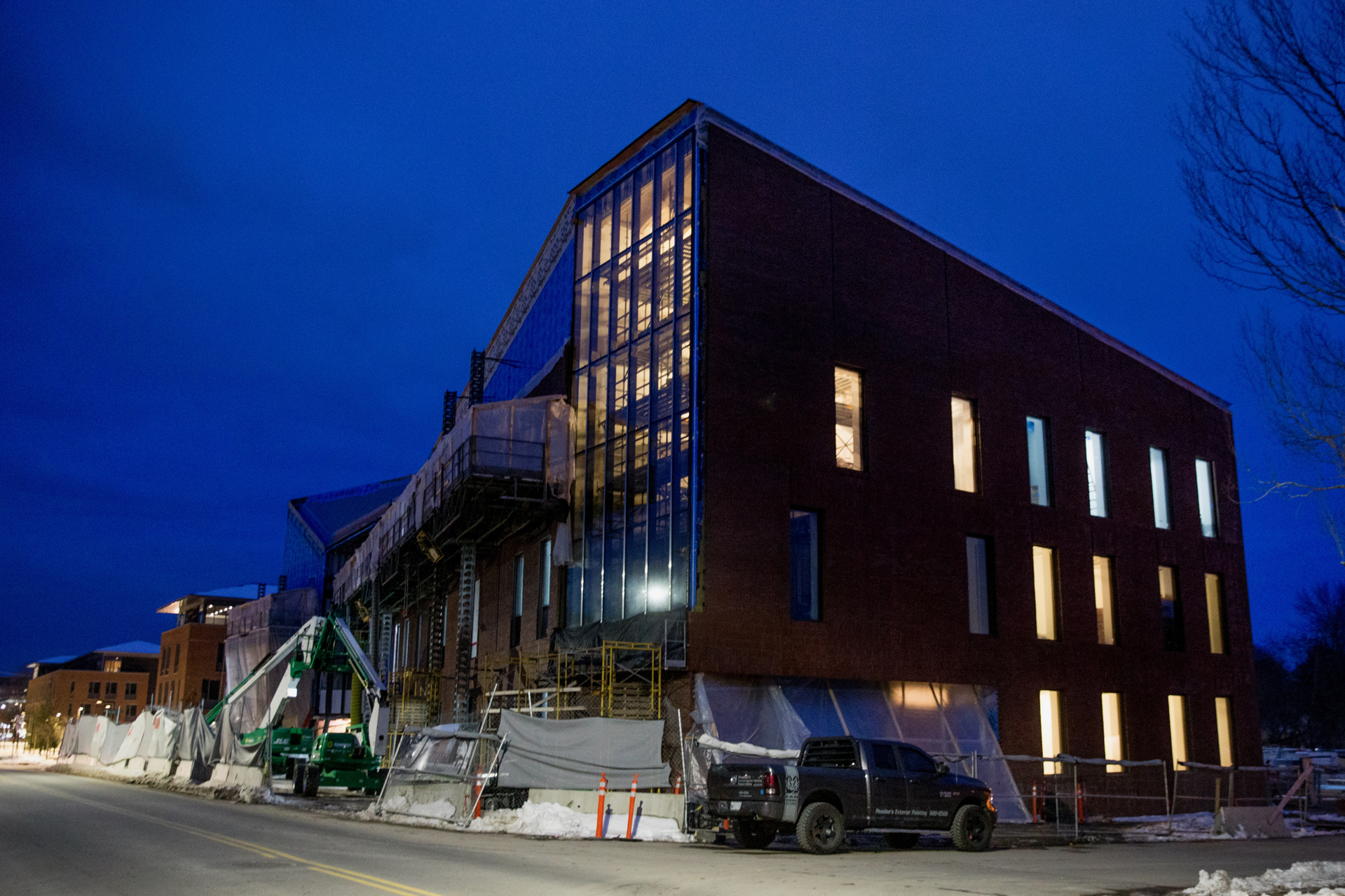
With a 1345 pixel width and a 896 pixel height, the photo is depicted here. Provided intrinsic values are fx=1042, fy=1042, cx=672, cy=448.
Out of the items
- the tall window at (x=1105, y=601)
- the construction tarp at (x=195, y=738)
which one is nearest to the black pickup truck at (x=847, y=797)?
the tall window at (x=1105, y=601)

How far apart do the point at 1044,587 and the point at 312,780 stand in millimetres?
22426

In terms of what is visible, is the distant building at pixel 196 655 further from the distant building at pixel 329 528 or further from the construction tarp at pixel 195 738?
the construction tarp at pixel 195 738

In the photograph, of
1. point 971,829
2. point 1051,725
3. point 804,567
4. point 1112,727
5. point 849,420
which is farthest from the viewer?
point 1112,727

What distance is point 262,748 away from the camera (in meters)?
30.3

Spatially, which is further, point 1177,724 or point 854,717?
point 1177,724

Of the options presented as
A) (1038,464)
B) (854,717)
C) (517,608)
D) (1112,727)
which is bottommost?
(1112,727)

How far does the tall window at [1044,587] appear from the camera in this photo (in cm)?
3134

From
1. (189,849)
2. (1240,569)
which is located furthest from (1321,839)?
(189,849)

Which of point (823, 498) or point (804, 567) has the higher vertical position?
point (823, 498)

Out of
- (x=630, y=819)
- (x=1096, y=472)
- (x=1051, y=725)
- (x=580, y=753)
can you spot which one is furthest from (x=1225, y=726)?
(x=630, y=819)

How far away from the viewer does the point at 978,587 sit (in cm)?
3020

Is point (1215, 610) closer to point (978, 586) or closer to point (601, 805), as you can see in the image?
point (978, 586)

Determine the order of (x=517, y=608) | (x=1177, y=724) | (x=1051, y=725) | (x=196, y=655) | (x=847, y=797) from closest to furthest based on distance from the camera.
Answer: (x=847, y=797) < (x=1051, y=725) < (x=1177, y=724) < (x=517, y=608) < (x=196, y=655)

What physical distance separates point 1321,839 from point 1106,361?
677 inches
